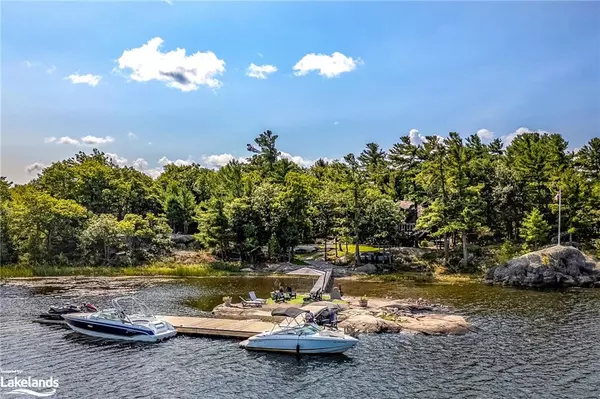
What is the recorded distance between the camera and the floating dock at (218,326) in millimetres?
31797

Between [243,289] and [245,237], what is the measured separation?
75.5 feet

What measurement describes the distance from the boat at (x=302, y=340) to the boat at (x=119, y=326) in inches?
248

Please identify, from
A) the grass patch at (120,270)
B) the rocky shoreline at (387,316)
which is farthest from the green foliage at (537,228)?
the grass patch at (120,270)

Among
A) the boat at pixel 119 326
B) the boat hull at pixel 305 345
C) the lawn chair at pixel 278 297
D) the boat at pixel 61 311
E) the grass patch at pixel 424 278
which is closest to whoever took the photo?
the boat hull at pixel 305 345

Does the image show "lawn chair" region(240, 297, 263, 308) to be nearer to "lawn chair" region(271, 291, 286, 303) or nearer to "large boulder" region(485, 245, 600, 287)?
"lawn chair" region(271, 291, 286, 303)

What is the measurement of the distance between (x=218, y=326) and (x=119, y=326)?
6.70 meters

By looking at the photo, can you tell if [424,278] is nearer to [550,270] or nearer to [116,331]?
[550,270]

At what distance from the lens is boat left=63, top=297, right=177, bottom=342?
30812mm

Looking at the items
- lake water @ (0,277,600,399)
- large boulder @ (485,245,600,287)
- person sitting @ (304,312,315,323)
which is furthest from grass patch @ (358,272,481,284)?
person sitting @ (304,312,315,323)

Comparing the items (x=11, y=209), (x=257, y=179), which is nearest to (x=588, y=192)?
(x=257, y=179)

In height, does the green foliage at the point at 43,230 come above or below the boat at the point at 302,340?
above

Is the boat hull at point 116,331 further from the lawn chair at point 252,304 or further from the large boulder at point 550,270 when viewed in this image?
the large boulder at point 550,270

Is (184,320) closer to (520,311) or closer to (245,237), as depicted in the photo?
(520,311)

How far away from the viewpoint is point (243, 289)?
173 feet
